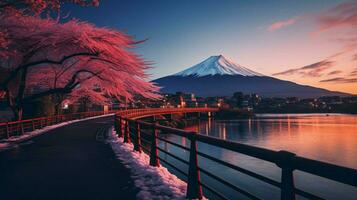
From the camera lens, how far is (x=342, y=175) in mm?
2867

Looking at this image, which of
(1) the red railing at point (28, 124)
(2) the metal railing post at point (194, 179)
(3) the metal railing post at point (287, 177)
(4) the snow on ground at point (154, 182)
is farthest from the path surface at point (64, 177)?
(1) the red railing at point (28, 124)

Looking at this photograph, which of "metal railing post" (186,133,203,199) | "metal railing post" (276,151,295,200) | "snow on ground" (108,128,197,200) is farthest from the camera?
"snow on ground" (108,128,197,200)

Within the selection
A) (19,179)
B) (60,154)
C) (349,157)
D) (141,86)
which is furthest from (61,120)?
(349,157)

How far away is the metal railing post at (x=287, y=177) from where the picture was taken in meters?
3.65

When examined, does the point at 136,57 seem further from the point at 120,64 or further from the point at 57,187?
the point at 57,187

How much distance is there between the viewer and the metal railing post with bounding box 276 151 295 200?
3652 millimetres

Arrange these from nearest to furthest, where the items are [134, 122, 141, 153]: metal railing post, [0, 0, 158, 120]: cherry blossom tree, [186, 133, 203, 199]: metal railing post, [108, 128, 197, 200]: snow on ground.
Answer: [186, 133, 203, 199]: metal railing post → [108, 128, 197, 200]: snow on ground → [134, 122, 141, 153]: metal railing post → [0, 0, 158, 120]: cherry blossom tree

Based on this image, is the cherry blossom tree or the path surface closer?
the path surface

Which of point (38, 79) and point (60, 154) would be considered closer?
point (60, 154)

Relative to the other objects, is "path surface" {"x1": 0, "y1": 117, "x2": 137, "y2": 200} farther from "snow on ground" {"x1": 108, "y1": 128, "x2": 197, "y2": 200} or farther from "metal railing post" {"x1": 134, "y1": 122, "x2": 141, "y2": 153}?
"metal railing post" {"x1": 134, "y1": 122, "x2": 141, "y2": 153}

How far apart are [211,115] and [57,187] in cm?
18861

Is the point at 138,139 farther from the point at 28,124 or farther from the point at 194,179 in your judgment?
the point at 28,124

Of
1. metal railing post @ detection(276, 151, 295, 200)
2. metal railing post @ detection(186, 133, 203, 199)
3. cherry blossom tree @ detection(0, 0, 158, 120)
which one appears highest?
cherry blossom tree @ detection(0, 0, 158, 120)

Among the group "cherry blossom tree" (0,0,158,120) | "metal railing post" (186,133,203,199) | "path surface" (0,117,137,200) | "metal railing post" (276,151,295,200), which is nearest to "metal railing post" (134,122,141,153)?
"path surface" (0,117,137,200)
